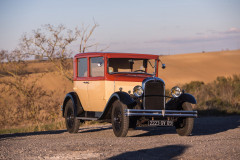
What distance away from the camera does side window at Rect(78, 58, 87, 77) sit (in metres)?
12.2

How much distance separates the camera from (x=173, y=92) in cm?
1095

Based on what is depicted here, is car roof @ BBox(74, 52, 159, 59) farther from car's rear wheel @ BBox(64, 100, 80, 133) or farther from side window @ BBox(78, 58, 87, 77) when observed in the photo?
car's rear wheel @ BBox(64, 100, 80, 133)

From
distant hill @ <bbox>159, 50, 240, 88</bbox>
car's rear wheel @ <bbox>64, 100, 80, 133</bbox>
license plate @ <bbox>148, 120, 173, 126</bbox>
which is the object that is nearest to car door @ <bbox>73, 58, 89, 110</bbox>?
car's rear wheel @ <bbox>64, 100, 80, 133</bbox>

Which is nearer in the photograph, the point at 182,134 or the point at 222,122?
the point at 182,134

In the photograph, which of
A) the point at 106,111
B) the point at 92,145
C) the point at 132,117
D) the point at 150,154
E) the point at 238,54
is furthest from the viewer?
the point at 238,54

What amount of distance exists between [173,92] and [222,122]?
489 centimetres

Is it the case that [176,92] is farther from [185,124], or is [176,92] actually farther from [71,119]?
[71,119]

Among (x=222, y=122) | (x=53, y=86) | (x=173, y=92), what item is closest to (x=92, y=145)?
(x=173, y=92)

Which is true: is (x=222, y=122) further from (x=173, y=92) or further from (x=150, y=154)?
(x=150, y=154)

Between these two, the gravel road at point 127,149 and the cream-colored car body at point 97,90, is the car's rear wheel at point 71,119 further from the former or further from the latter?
the gravel road at point 127,149

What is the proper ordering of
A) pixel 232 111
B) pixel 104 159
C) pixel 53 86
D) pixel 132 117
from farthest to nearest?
pixel 53 86 → pixel 232 111 → pixel 132 117 → pixel 104 159

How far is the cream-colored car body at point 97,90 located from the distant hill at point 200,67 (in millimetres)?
36792

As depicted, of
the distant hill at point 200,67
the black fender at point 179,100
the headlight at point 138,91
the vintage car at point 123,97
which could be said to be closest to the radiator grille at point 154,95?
the vintage car at point 123,97

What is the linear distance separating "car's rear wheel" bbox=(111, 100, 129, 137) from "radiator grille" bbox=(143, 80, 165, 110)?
2.11 ft
